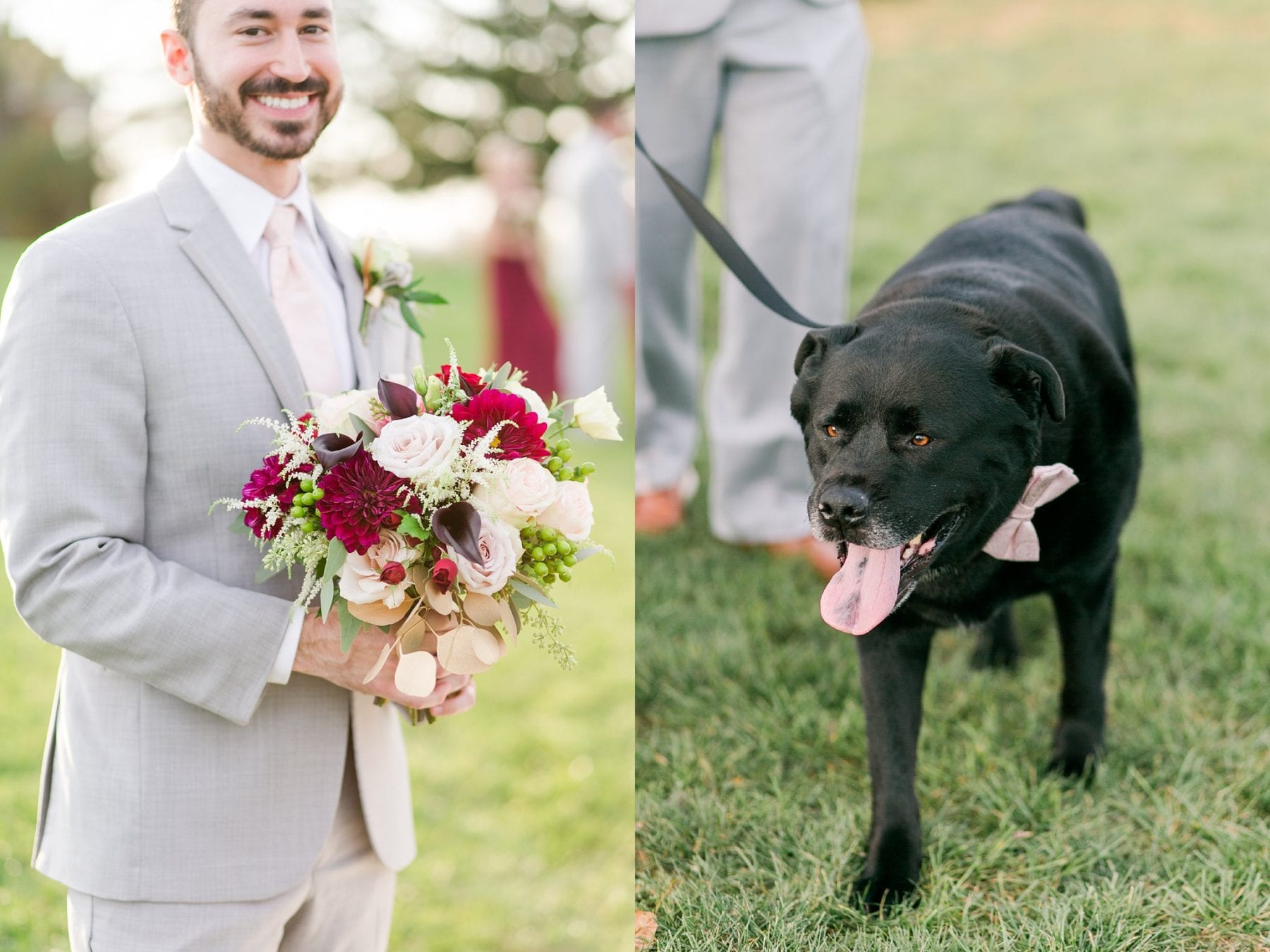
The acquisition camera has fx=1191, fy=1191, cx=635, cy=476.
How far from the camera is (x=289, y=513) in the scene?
1.87 metres

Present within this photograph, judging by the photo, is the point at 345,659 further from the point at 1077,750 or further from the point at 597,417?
the point at 1077,750

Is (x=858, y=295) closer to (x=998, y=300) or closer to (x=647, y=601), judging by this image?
(x=647, y=601)

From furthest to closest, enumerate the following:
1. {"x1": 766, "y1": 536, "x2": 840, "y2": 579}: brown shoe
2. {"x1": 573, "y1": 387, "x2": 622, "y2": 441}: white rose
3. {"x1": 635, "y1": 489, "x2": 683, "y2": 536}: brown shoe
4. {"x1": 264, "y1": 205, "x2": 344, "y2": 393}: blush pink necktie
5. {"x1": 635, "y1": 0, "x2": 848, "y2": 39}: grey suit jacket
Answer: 1. {"x1": 635, "y1": 489, "x2": 683, "y2": 536}: brown shoe
2. {"x1": 766, "y1": 536, "x2": 840, "y2": 579}: brown shoe
3. {"x1": 635, "y1": 0, "x2": 848, "y2": 39}: grey suit jacket
4. {"x1": 264, "y1": 205, "x2": 344, "y2": 393}: blush pink necktie
5. {"x1": 573, "y1": 387, "x2": 622, "y2": 441}: white rose

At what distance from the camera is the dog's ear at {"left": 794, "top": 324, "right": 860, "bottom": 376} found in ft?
7.50

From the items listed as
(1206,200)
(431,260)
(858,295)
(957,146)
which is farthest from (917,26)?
(431,260)

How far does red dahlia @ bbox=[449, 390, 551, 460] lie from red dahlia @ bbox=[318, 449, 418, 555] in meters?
0.15

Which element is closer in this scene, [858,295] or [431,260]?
[858,295]

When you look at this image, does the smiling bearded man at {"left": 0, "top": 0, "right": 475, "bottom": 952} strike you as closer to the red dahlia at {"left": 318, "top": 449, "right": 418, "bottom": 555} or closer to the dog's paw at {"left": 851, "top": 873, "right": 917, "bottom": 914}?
the red dahlia at {"left": 318, "top": 449, "right": 418, "bottom": 555}

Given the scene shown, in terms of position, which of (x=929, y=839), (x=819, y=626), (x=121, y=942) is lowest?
(x=819, y=626)

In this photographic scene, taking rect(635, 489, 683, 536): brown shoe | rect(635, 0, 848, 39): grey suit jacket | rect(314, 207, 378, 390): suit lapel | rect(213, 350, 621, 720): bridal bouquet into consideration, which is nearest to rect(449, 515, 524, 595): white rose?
rect(213, 350, 621, 720): bridal bouquet

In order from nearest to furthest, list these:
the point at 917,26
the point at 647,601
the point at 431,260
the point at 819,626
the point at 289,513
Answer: the point at 289,513, the point at 819,626, the point at 647,601, the point at 917,26, the point at 431,260

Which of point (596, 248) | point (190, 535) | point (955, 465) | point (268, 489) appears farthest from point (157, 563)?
point (596, 248)

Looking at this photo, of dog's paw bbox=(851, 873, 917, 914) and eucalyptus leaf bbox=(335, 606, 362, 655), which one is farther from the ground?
eucalyptus leaf bbox=(335, 606, 362, 655)

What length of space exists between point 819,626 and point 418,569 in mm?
1951
